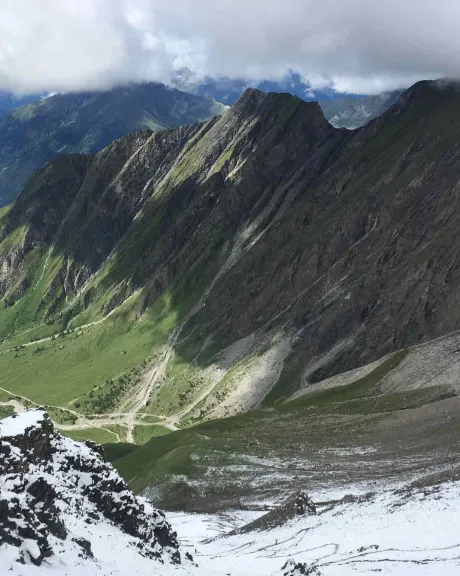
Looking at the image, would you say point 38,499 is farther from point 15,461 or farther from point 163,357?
point 163,357

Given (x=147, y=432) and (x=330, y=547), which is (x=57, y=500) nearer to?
(x=330, y=547)

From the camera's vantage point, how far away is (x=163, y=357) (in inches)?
7264

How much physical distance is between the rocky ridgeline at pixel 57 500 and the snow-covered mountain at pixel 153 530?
0.07m

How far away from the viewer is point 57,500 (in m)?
35.2

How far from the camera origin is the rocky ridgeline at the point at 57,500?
27516 mm

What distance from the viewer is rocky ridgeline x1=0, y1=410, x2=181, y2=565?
27516 mm

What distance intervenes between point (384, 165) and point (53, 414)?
423ft

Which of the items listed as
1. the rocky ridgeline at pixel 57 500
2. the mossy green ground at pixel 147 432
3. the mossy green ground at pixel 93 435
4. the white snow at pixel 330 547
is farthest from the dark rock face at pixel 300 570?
the mossy green ground at pixel 93 435

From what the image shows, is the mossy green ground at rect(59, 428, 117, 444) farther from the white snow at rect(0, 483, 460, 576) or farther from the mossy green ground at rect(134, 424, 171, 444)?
the white snow at rect(0, 483, 460, 576)

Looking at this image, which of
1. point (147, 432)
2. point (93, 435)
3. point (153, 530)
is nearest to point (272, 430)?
point (147, 432)

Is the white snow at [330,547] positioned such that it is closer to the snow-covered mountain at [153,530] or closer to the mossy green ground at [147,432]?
the snow-covered mountain at [153,530]

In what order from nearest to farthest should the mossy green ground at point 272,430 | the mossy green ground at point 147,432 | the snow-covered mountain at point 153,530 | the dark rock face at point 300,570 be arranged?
the snow-covered mountain at point 153,530 < the dark rock face at point 300,570 < the mossy green ground at point 272,430 < the mossy green ground at point 147,432

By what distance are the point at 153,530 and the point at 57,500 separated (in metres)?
8.20

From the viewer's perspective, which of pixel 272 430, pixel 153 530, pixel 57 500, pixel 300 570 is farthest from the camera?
pixel 272 430
